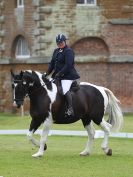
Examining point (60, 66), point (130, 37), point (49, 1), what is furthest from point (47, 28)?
point (60, 66)

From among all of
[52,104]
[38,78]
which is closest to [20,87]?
[38,78]

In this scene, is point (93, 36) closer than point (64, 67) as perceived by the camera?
No

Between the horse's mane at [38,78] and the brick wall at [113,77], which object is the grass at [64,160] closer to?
the horse's mane at [38,78]

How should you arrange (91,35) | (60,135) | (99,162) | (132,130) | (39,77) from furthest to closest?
(91,35)
(132,130)
(60,135)
(39,77)
(99,162)

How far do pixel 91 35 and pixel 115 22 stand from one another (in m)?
1.44

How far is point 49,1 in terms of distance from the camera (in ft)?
132

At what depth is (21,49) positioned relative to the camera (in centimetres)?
4238

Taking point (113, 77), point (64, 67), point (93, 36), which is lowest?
point (113, 77)

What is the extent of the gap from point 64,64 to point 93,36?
21.1 m

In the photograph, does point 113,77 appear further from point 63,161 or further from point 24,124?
point 63,161

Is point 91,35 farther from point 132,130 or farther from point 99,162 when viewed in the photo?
point 99,162

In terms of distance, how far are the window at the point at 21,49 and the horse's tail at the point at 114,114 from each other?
2188cm

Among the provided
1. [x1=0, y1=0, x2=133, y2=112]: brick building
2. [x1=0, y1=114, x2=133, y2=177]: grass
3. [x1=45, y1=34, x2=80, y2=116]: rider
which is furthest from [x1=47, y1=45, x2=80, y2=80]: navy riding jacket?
[x1=0, y1=0, x2=133, y2=112]: brick building

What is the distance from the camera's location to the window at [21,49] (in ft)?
137
